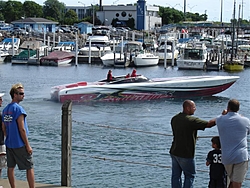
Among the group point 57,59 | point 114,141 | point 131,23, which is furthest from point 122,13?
point 114,141

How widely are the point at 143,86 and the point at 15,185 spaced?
2005 cm

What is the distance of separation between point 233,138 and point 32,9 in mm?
138921

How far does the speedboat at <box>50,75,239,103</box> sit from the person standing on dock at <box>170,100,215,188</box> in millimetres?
19203

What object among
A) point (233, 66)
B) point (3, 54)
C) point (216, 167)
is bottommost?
point (233, 66)

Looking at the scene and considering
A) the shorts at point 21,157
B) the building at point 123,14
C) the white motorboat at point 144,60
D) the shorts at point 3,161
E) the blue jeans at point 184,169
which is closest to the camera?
the blue jeans at point 184,169

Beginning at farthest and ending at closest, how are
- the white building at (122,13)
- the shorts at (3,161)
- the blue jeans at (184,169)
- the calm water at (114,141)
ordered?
the white building at (122,13), the calm water at (114,141), the shorts at (3,161), the blue jeans at (184,169)

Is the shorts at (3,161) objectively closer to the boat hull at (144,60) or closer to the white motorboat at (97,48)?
the boat hull at (144,60)

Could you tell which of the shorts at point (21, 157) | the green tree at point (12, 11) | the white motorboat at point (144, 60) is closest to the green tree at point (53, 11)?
the green tree at point (12, 11)

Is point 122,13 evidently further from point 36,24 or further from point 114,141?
point 114,141

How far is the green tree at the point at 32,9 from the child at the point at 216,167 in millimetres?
135394

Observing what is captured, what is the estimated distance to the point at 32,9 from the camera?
141625mm

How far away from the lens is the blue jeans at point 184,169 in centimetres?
800

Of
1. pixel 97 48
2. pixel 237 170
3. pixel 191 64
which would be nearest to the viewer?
pixel 237 170

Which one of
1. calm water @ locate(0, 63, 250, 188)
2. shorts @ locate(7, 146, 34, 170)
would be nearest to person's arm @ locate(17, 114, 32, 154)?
shorts @ locate(7, 146, 34, 170)
